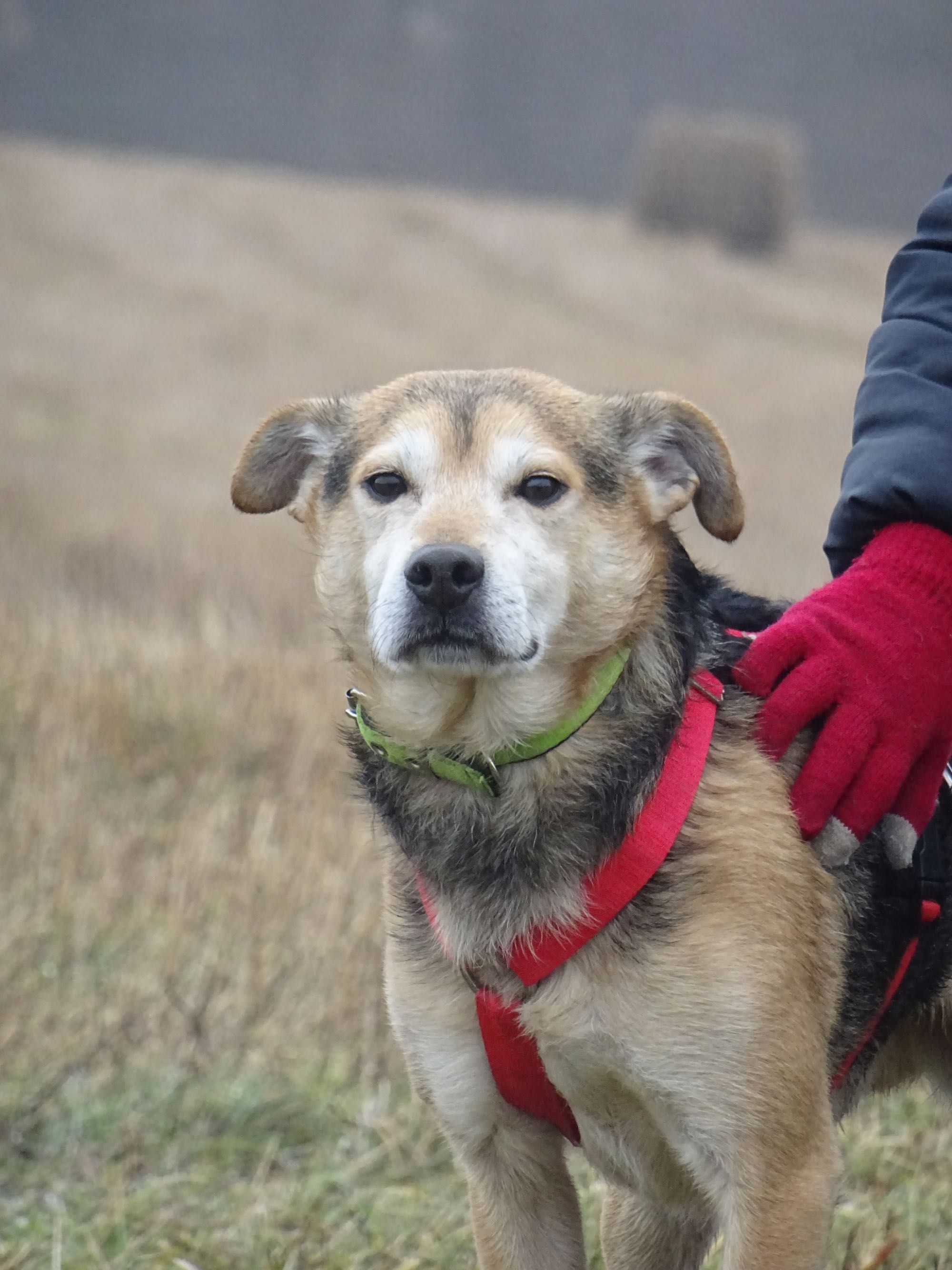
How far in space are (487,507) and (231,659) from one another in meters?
4.92

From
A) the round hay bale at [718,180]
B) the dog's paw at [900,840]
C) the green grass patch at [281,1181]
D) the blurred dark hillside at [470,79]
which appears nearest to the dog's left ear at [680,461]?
the dog's paw at [900,840]

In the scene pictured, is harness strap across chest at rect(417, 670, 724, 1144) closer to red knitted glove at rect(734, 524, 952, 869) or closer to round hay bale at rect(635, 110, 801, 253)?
red knitted glove at rect(734, 524, 952, 869)

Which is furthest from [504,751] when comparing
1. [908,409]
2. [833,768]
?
[908,409]

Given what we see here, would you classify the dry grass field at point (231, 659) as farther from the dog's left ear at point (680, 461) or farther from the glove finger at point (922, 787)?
the dog's left ear at point (680, 461)

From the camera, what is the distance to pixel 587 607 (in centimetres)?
263

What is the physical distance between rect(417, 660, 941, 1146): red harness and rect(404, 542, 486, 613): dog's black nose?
513 millimetres

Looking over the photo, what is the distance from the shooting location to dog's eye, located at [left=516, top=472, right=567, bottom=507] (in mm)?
2764

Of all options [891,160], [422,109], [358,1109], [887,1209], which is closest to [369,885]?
[358,1109]

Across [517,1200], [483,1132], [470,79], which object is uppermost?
[470,79]

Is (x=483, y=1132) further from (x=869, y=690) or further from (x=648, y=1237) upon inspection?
(x=869, y=690)

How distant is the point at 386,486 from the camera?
112 inches

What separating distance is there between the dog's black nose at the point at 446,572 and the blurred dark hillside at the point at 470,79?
13775 millimetres

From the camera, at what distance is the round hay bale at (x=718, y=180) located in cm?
1881

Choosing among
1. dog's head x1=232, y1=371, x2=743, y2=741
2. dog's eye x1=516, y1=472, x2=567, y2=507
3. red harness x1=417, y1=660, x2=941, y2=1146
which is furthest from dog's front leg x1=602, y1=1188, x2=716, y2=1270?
dog's eye x1=516, y1=472, x2=567, y2=507
